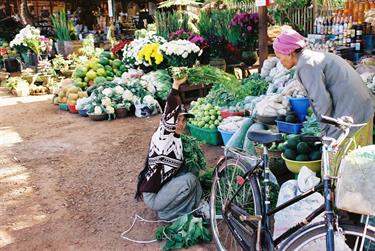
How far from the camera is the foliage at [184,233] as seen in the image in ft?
11.3

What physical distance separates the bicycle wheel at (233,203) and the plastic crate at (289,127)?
113 centimetres

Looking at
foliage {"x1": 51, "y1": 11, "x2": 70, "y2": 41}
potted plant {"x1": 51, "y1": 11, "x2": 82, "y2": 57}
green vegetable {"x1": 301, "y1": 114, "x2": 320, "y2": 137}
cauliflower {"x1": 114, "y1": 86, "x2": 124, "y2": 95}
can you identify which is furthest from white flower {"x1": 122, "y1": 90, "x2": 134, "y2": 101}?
foliage {"x1": 51, "y1": 11, "x2": 70, "y2": 41}

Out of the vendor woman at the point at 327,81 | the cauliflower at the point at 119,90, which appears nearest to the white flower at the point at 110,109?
the cauliflower at the point at 119,90

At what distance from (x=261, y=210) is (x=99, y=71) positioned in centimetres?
742

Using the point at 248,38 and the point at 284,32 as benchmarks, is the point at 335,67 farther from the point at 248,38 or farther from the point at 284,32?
the point at 248,38

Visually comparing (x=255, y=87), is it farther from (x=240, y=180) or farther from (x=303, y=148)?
(x=240, y=180)

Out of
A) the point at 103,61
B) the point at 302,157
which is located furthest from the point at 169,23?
the point at 302,157

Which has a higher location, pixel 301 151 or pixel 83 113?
pixel 301 151

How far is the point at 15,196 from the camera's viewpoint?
4773 mm

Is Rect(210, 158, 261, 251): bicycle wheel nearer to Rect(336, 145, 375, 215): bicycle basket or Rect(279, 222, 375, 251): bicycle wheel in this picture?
Rect(279, 222, 375, 251): bicycle wheel

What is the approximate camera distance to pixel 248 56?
9117 mm

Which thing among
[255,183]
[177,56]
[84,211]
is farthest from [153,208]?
[177,56]

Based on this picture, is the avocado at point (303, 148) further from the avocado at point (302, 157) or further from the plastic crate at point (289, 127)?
the plastic crate at point (289, 127)

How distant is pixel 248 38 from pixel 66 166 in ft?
16.7
